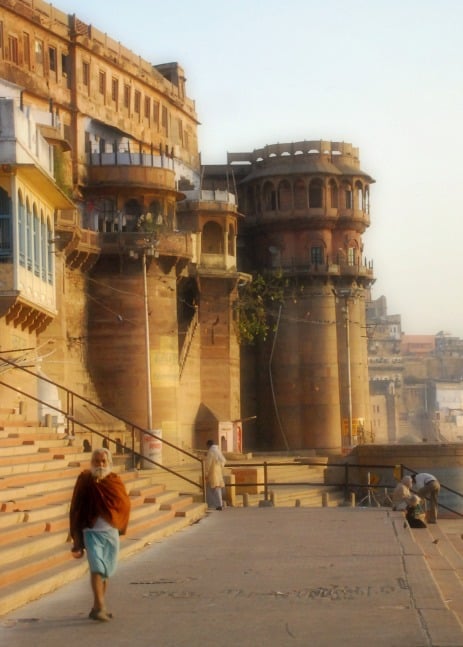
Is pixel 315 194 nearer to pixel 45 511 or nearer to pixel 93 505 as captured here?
pixel 45 511

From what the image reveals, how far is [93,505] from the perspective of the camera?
11859 mm

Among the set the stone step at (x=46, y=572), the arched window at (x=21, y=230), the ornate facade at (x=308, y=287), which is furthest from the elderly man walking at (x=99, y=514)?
the ornate facade at (x=308, y=287)

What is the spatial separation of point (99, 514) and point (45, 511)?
5.12 meters

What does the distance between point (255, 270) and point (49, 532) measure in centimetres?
5133

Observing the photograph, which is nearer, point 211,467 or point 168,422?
point 211,467

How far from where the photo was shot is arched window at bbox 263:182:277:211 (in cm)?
6731

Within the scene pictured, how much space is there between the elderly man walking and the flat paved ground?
1.76 feet

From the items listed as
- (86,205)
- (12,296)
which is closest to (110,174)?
(86,205)

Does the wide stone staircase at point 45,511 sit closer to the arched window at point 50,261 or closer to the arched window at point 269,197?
the arched window at point 50,261

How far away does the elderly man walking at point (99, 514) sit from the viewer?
11742 millimetres

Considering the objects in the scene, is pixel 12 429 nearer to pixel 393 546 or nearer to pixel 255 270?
pixel 393 546

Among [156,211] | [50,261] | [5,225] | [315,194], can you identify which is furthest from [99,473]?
[315,194]

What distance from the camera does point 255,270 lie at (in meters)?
67.2

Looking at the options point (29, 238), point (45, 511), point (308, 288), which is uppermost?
point (308, 288)
